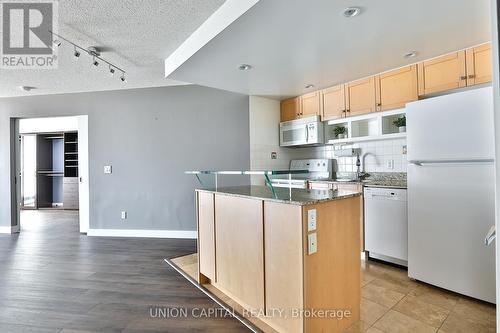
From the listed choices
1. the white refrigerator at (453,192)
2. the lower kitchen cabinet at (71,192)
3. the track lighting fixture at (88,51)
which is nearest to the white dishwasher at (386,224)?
the white refrigerator at (453,192)

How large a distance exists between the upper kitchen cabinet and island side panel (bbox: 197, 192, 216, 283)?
237 centimetres

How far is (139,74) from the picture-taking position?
3.87 metres

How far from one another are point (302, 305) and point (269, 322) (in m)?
0.41

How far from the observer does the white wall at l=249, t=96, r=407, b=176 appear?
368 cm

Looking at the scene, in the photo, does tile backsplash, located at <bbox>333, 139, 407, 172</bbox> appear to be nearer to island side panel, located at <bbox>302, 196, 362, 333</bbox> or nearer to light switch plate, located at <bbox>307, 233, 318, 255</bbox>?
island side panel, located at <bbox>302, 196, 362, 333</bbox>

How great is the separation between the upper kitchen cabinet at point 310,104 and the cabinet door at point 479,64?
1.81m

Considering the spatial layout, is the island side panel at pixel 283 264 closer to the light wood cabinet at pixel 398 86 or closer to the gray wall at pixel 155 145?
the light wood cabinet at pixel 398 86

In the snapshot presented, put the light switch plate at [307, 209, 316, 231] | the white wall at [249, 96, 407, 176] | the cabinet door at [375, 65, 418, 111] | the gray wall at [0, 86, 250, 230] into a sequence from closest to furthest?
the light switch plate at [307, 209, 316, 231] < the cabinet door at [375, 65, 418, 111] < the white wall at [249, 96, 407, 176] < the gray wall at [0, 86, 250, 230]

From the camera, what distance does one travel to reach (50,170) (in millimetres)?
7375

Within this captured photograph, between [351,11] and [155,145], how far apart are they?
3498mm

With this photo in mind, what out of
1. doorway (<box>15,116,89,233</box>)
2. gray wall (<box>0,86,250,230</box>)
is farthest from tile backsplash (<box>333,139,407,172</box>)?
doorway (<box>15,116,89,233</box>)

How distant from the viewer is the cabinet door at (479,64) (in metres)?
2.46

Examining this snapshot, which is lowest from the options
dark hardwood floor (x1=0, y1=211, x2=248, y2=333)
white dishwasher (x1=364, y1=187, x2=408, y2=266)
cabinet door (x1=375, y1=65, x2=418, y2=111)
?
dark hardwood floor (x1=0, y1=211, x2=248, y2=333)

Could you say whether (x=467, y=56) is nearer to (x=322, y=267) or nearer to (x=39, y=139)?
(x=322, y=267)
